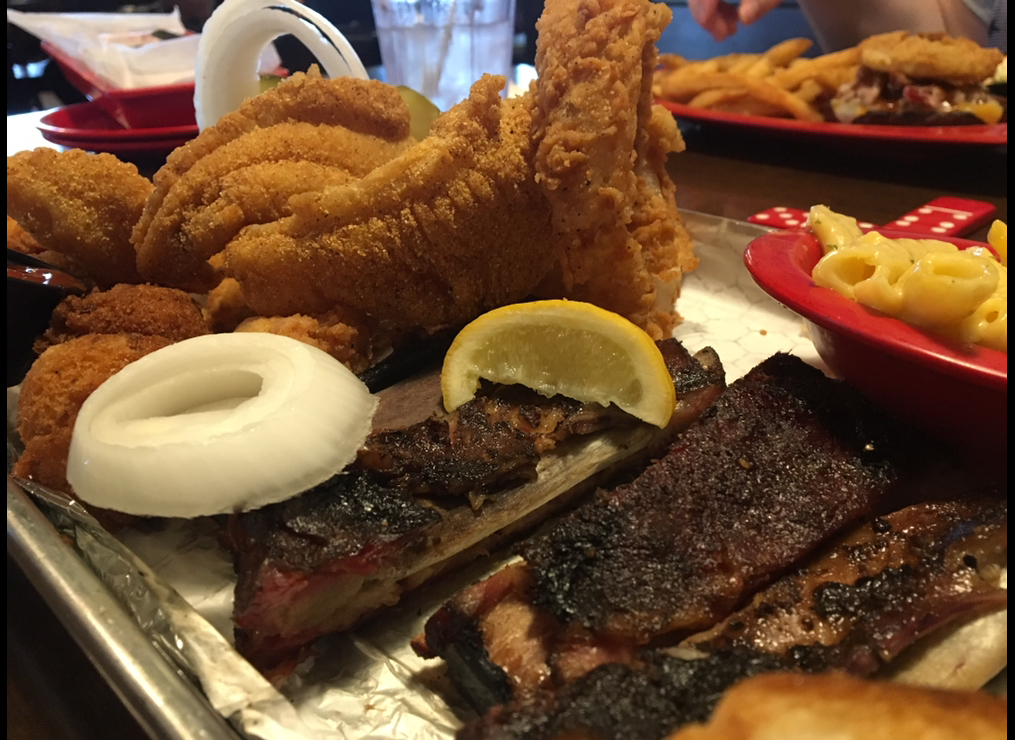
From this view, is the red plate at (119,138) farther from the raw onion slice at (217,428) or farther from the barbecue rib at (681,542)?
the barbecue rib at (681,542)

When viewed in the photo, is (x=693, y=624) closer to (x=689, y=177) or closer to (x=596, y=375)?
(x=596, y=375)

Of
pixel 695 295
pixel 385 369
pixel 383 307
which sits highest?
pixel 383 307

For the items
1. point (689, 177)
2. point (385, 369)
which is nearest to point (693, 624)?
point (385, 369)

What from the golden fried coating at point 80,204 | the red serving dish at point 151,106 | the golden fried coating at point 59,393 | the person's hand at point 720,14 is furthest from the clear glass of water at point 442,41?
the golden fried coating at point 59,393

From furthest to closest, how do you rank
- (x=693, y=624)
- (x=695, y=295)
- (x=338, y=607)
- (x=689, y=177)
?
(x=689, y=177) → (x=695, y=295) → (x=338, y=607) → (x=693, y=624)

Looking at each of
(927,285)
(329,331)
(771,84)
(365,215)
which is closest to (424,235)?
(365,215)

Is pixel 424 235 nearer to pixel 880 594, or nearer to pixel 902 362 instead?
pixel 902 362

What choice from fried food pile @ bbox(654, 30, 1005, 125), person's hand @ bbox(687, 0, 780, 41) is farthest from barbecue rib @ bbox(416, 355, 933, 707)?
person's hand @ bbox(687, 0, 780, 41)
